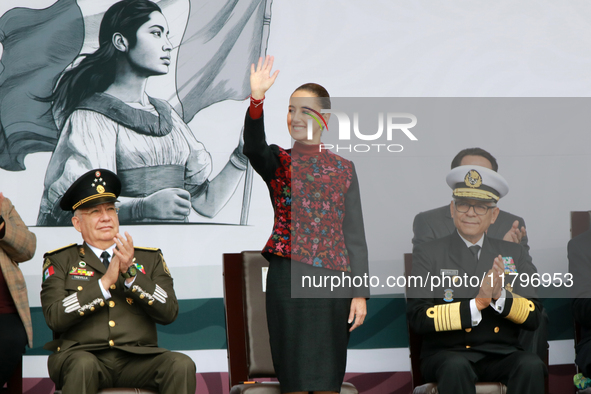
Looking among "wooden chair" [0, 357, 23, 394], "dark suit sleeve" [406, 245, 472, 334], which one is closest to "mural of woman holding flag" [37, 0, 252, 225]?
"wooden chair" [0, 357, 23, 394]

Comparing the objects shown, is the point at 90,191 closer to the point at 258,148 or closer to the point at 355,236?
the point at 258,148

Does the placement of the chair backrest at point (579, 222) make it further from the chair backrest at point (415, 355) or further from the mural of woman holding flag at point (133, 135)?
the mural of woman holding flag at point (133, 135)

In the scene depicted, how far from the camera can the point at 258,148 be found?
2.38 meters

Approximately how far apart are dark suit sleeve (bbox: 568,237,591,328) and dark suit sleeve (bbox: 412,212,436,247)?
67cm

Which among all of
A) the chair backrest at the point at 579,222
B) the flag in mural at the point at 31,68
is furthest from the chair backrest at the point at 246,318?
the chair backrest at the point at 579,222

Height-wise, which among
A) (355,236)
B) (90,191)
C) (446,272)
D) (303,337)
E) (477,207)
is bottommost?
(303,337)

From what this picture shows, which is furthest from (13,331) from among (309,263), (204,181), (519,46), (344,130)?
(519,46)

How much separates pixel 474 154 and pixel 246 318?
119 centimetres

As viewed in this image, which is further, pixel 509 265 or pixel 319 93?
pixel 509 265

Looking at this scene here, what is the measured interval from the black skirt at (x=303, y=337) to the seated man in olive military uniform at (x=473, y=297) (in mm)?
602

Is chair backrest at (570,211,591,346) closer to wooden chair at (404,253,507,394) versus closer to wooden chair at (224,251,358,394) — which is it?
wooden chair at (404,253,507,394)

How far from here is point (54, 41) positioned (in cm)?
366

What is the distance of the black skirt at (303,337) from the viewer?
240 cm

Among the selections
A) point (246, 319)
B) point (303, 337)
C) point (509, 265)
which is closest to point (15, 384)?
point (246, 319)
